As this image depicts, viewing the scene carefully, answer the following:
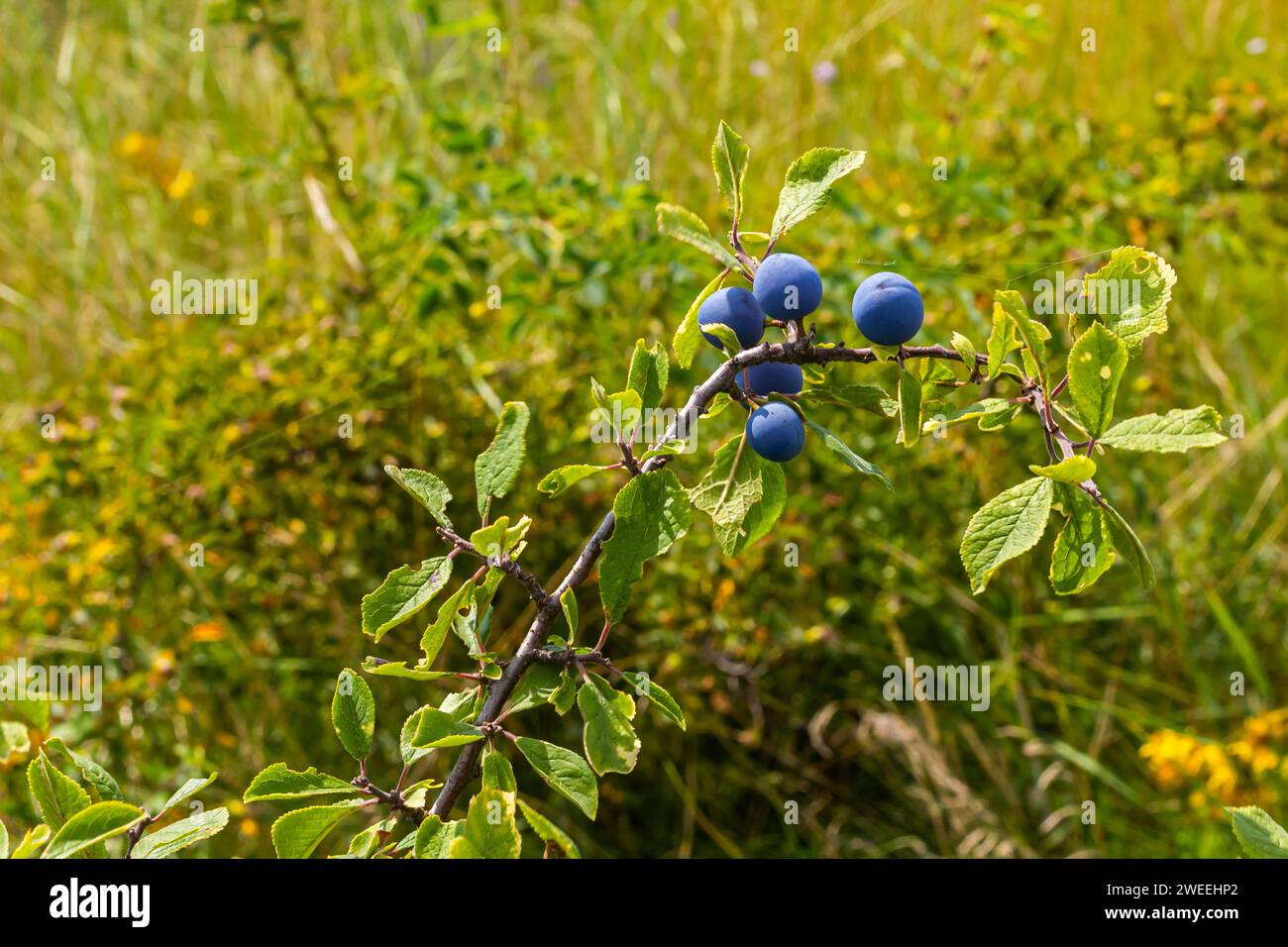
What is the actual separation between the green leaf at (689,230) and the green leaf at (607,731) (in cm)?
28

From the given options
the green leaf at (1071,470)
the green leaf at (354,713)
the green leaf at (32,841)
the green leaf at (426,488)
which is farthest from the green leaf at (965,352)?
the green leaf at (32,841)

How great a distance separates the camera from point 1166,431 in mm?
680

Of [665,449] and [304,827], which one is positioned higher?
[665,449]

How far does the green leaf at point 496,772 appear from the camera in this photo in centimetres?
71

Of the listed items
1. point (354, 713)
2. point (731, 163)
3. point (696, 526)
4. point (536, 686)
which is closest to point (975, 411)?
point (731, 163)

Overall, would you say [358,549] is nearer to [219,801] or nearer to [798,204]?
[219,801]

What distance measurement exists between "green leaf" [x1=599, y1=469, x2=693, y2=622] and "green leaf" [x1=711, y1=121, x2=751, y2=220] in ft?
0.61

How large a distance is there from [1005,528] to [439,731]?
1.17 feet

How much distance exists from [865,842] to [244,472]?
4.39ft

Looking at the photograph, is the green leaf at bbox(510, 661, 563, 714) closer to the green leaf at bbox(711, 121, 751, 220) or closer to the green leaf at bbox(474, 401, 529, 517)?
the green leaf at bbox(474, 401, 529, 517)

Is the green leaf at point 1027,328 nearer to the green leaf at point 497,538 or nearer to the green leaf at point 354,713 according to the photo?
the green leaf at point 497,538

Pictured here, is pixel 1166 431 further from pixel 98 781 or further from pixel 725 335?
pixel 98 781

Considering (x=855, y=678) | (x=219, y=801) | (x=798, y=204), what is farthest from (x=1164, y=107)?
(x=219, y=801)
